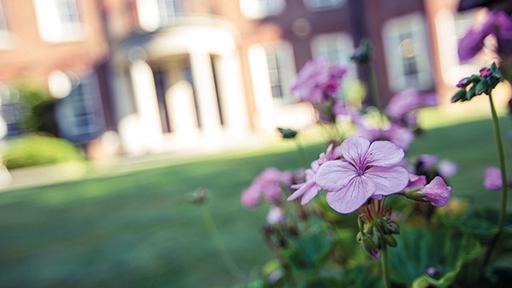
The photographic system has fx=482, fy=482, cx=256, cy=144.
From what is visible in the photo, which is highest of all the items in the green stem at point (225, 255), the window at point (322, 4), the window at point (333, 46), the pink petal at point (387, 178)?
the window at point (322, 4)

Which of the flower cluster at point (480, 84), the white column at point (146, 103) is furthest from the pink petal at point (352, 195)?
the white column at point (146, 103)

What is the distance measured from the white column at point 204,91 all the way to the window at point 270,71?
1.87 metres

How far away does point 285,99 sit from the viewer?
15.1m

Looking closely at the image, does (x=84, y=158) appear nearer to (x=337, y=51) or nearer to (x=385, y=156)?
(x=337, y=51)

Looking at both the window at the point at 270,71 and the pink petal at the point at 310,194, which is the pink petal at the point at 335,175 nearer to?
the pink petal at the point at 310,194

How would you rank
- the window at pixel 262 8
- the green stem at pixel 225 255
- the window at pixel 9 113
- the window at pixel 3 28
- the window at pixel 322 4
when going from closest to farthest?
1. the green stem at pixel 225 255
2. the window at pixel 9 113
3. the window at pixel 3 28
4. the window at pixel 262 8
5. the window at pixel 322 4

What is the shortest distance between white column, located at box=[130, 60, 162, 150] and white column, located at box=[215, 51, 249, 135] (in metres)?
2.05

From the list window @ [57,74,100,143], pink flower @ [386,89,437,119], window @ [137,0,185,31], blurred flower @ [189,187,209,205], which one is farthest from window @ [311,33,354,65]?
blurred flower @ [189,187,209,205]

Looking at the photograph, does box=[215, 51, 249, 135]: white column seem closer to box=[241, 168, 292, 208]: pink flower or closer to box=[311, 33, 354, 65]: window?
box=[311, 33, 354, 65]: window

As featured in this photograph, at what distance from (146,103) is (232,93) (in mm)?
2622

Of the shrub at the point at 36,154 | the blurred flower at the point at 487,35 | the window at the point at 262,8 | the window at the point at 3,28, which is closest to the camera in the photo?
the blurred flower at the point at 487,35

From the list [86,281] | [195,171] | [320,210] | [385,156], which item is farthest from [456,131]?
[385,156]

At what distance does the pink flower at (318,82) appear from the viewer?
1.14 m

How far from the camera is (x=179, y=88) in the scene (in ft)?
50.4
